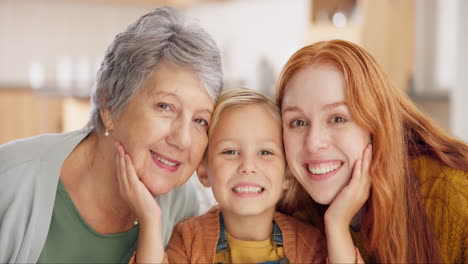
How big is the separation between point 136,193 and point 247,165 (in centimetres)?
31

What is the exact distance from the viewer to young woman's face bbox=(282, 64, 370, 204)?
1361 mm

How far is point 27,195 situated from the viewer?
59.5 inches

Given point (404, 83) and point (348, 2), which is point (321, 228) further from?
point (348, 2)

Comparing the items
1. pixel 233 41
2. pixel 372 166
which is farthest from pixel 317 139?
pixel 233 41

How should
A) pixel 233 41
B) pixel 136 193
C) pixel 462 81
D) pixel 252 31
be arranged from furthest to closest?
pixel 233 41 < pixel 252 31 < pixel 462 81 < pixel 136 193

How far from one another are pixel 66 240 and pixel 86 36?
4.85m

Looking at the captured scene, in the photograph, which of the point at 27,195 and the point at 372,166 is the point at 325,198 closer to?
the point at 372,166

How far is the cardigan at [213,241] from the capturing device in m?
1.50

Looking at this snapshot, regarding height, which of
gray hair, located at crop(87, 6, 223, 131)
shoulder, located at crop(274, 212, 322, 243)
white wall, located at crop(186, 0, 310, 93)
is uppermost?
white wall, located at crop(186, 0, 310, 93)

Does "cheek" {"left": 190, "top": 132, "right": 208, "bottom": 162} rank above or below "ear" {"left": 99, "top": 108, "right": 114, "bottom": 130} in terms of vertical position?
below

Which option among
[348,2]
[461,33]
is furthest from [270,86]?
[461,33]

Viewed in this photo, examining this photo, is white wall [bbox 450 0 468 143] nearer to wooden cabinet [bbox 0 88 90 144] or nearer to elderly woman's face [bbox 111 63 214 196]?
elderly woman's face [bbox 111 63 214 196]

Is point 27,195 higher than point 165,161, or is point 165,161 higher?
point 165,161

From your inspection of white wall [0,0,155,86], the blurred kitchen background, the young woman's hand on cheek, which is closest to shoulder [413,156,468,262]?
the young woman's hand on cheek
